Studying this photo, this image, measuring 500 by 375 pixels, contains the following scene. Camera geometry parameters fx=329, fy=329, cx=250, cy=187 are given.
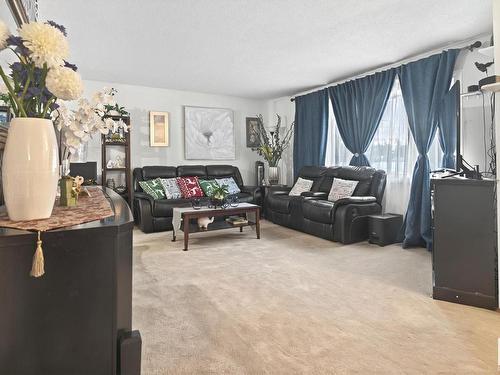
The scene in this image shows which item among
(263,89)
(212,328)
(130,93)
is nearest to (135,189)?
(130,93)

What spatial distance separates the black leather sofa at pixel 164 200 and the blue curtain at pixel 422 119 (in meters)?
2.61

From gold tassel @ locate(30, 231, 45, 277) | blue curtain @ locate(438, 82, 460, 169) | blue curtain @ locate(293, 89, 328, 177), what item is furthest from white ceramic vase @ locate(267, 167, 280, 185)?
gold tassel @ locate(30, 231, 45, 277)

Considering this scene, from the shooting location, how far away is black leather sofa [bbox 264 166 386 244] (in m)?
4.06

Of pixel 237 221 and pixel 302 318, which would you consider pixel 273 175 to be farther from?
pixel 302 318

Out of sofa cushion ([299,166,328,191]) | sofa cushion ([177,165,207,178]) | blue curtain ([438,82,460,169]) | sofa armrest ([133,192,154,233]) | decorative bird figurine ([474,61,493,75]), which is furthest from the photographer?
sofa cushion ([177,165,207,178])

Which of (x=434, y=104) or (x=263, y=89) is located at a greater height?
(x=263, y=89)

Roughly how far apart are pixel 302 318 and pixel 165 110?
491 centimetres

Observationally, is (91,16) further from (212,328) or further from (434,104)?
(434,104)

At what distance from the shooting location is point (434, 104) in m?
3.80

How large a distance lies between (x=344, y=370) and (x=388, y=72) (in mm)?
3977

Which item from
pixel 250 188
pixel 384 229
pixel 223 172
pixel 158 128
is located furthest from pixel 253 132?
pixel 384 229

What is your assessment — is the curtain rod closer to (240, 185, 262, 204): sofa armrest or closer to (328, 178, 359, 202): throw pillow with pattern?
(328, 178, 359, 202): throw pillow with pattern

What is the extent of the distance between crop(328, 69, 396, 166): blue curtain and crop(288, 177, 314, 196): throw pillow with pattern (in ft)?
2.58

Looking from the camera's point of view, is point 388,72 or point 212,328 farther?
point 388,72
